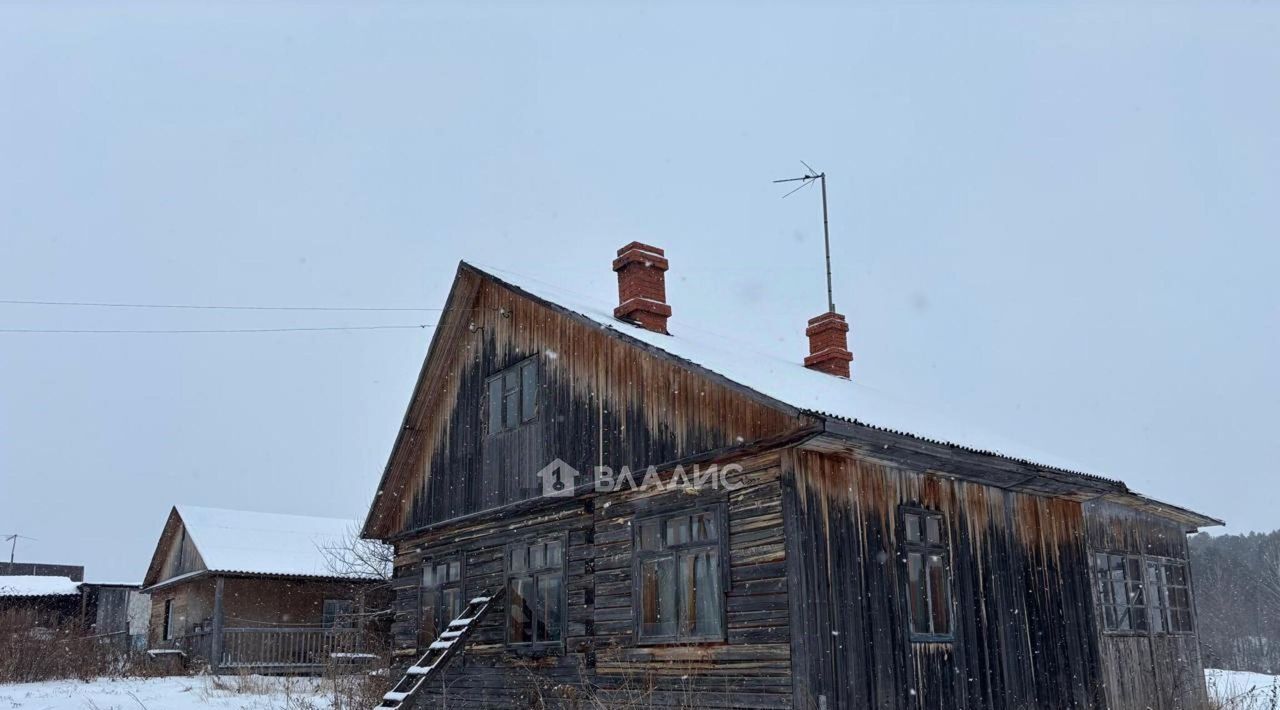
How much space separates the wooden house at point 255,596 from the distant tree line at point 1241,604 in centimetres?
5079

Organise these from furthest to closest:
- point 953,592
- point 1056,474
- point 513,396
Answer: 1. point 513,396
2. point 1056,474
3. point 953,592

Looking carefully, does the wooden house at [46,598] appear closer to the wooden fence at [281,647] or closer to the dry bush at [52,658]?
the wooden fence at [281,647]

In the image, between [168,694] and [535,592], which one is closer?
[535,592]

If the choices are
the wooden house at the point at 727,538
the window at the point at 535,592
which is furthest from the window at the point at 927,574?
the window at the point at 535,592

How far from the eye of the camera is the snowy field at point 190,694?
1791 cm

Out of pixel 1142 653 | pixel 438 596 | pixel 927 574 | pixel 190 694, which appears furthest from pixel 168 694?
pixel 1142 653

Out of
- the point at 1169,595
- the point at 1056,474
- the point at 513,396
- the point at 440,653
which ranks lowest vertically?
the point at 440,653

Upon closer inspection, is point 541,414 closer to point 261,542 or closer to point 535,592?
point 535,592

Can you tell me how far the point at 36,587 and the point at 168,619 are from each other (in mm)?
12069

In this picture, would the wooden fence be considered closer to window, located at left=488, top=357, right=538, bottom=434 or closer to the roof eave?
window, located at left=488, top=357, right=538, bottom=434

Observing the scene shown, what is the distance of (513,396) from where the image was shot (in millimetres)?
15898

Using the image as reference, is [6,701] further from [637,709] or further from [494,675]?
[637,709]

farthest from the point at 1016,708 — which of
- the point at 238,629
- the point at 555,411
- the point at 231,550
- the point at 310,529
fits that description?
the point at 310,529

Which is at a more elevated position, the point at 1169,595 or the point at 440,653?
the point at 1169,595
